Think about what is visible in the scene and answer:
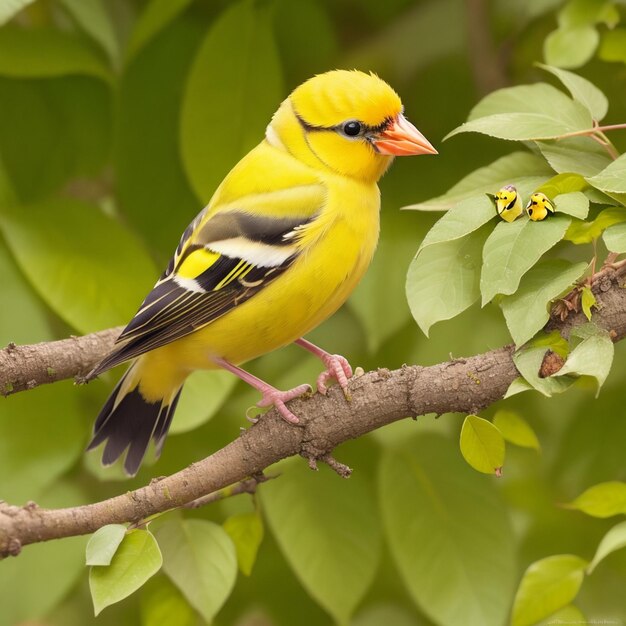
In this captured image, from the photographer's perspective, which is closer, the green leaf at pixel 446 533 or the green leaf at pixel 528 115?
the green leaf at pixel 528 115

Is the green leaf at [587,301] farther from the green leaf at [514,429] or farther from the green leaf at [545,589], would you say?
the green leaf at [545,589]

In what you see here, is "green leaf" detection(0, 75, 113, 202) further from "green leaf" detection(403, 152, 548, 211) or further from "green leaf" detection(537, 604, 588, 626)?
"green leaf" detection(537, 604, 588, 626)

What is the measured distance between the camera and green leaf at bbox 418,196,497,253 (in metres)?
1.38

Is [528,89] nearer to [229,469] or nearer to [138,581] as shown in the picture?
[229,469]

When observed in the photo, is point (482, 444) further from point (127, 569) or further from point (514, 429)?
point (127, 569)

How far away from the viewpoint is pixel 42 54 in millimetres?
2078

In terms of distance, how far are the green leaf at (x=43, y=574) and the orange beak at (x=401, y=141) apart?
873 millimetres

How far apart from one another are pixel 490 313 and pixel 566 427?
306mm

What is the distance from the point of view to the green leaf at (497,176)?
1587 mm

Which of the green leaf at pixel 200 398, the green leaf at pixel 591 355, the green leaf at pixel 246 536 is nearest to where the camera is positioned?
the green leaf at pixel 591 355

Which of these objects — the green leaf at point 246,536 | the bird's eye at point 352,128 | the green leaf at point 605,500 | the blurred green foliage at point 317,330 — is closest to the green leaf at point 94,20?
the blurred green foliage at point 317,330

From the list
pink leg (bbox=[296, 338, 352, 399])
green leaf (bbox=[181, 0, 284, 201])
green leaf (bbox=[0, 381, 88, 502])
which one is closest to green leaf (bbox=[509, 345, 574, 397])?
pink leg (bbox=[296, 338, 352, 399])

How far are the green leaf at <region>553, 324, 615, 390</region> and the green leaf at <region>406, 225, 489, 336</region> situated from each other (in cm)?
15

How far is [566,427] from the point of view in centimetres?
222
